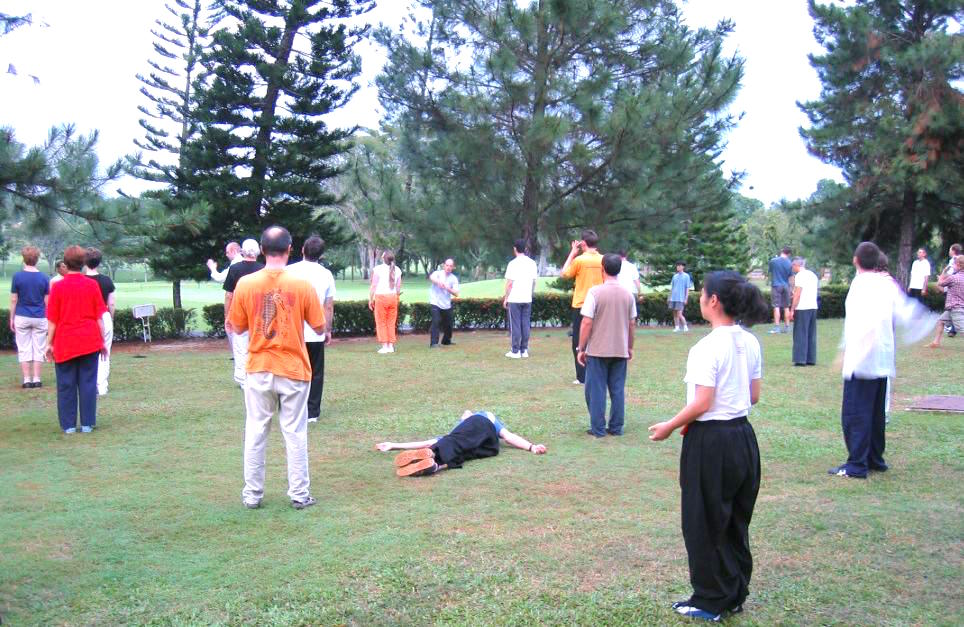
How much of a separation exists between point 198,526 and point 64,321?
140 inches

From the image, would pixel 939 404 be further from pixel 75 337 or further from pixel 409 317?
pixel 409 317

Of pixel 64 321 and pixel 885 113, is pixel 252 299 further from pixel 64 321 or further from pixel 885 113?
pixel 885 113

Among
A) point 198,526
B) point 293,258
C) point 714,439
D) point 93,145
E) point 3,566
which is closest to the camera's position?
point 714,439

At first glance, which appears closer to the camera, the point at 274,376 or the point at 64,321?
the point at 274,376

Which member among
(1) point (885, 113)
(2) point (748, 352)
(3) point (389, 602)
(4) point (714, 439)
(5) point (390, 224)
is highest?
(1) point (885, 113)

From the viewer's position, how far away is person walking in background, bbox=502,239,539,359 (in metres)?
13.2

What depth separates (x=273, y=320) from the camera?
528 cm

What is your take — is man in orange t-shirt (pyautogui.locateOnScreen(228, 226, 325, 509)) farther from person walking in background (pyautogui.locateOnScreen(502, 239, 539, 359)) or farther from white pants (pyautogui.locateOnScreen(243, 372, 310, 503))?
person walking in background (pyautogui.locateOnScreen(502, 239, 539, 359))

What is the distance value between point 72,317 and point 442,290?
811 centimetres

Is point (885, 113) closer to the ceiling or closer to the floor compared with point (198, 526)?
closer to the ceiling

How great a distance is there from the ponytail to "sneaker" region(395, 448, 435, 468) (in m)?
3.17

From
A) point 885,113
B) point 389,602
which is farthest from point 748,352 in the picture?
point 885,113

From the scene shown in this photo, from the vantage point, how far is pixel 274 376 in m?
5.30

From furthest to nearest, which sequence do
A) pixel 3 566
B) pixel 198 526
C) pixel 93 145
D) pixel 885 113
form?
pixel 885 113 → pixel 93 145 → pixel 198 526 → pixel 3 566
